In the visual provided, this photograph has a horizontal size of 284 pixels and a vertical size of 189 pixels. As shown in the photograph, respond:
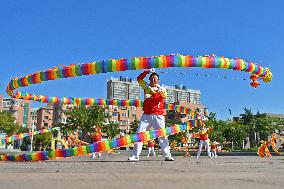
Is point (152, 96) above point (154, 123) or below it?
above

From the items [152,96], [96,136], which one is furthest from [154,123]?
[96,136]

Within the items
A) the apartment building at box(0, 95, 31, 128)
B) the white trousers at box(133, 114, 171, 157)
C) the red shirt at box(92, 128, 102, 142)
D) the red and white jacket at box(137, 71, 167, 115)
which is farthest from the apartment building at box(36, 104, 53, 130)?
the red and white jacket at box(137, 71, 167, 115)

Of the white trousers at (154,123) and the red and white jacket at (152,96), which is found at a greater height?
the red and white jacket at (152,96)

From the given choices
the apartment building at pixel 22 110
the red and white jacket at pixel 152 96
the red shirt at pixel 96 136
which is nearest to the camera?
the red and white jacket at pixel 152 96

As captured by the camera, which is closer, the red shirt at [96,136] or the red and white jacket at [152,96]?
the red and white jacket at [152,96]

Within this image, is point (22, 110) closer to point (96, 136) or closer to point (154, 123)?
point (96, 136)

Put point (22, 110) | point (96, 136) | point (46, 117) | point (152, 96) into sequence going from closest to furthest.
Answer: point (152, 96) < point (96, 136) < point (46, 117) < point (22, 110)

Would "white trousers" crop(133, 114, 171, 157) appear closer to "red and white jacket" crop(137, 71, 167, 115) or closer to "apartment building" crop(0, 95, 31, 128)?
"red and white jacket" crop(137, 71, 167, 115)

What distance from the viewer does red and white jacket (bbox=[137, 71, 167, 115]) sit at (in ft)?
39.5

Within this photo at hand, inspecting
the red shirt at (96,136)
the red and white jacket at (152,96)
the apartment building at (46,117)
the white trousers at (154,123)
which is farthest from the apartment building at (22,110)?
the red and white jacket at (152,96)

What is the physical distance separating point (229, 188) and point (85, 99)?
43.7 ft

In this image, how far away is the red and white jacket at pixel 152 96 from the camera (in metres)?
12.0

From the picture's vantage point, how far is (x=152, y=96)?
1208 centimetres

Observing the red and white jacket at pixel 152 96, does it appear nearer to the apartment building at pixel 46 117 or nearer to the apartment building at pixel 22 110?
the apartment building at pixel 46 117
